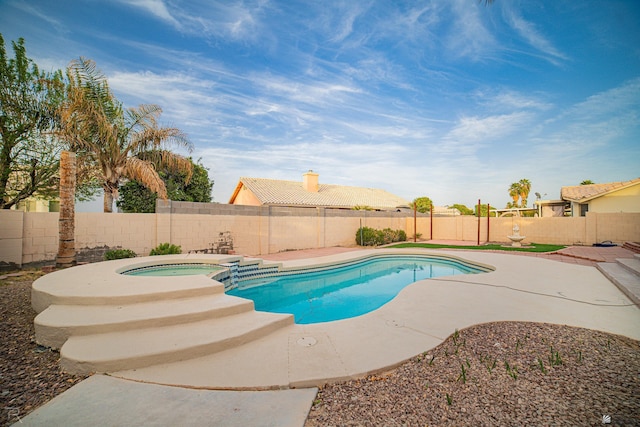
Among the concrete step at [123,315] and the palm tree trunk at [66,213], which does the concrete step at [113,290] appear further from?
the palm tree trunk at [66,213]

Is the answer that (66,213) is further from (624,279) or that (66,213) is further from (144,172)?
(624,279)

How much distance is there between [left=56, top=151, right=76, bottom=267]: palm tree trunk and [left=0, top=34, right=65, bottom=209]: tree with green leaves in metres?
5.20

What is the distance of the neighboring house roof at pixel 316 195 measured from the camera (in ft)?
65.5

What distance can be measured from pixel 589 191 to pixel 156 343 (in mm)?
26886

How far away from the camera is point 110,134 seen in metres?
9.46

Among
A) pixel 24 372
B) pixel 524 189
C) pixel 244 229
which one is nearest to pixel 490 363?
pixel 24 372

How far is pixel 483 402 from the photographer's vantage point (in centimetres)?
217

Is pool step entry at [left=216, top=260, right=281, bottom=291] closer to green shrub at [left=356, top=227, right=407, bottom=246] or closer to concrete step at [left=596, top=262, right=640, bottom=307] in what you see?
concrete step at [left=596, top=262, right=640, bottom=307]

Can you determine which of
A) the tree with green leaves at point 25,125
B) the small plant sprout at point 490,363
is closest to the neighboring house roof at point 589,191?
the small plant sprout at point 490,363

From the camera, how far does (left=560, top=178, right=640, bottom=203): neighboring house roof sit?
16.2 m

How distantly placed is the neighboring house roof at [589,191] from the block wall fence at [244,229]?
166 inches

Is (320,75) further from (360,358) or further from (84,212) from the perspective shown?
(360,358)

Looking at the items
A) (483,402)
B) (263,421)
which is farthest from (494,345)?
(263,421)

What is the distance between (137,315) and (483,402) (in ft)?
12.3
